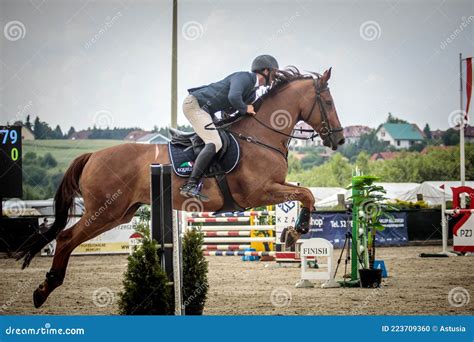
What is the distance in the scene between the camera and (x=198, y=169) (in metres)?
6.56

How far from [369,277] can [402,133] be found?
1840 cm

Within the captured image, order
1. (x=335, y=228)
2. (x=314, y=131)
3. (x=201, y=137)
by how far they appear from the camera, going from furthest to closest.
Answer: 1. (x=335, y=228)
2. (x=314, y=131)
3. (x=201, y=137)

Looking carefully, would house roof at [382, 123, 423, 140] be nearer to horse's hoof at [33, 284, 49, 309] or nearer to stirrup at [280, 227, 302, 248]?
stirrup at [280, 227, 302, 248]

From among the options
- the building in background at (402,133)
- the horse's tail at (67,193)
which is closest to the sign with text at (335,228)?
the building in background at (402,133)

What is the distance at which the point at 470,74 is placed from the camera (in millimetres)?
11625

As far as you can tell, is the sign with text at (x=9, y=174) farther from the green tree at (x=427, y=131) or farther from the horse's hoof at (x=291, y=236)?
the green tree at (x=427, y=131)

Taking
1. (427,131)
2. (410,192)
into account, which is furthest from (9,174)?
(410,192)

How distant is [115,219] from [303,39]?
4.16 meters

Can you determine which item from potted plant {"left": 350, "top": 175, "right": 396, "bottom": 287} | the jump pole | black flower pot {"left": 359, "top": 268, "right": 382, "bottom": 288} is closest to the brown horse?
the jump pole

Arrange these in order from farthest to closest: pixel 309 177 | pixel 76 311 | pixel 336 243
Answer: pixel 309 177, pixel 336 243, pixel 76 311

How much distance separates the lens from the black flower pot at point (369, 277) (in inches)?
326

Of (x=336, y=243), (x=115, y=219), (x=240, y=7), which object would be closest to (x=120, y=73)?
(x=240, y=7)

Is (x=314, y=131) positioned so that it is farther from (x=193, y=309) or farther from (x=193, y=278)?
(x=193, y=309)

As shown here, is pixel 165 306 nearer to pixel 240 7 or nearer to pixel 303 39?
pixel 240 7
